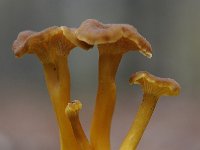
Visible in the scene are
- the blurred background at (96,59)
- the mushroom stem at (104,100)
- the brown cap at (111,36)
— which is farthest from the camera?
the blurred background at (96,59)

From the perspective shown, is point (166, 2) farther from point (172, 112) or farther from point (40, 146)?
point (40, 146)

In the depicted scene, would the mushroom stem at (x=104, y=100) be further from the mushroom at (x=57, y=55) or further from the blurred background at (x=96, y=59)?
the blurred background at (x=96, y=59)

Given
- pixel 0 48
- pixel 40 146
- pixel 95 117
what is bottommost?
pixel 40 146

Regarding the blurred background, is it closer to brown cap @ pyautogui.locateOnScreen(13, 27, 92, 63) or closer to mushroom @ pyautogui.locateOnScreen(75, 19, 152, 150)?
mushroom @ pyautogui.locateOnScreen(75, 19, 152, 150)

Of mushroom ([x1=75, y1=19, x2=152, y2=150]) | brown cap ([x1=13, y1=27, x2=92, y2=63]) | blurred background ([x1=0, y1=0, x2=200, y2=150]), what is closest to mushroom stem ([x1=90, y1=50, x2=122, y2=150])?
mushroom ([x1=75, y1=19, x2=152, y2=150])

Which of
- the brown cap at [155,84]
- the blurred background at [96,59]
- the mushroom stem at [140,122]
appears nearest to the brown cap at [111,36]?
the brown cap at [155,84]

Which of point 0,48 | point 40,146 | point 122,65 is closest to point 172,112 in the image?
point 122,65

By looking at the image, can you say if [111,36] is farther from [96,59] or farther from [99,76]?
[96,59]

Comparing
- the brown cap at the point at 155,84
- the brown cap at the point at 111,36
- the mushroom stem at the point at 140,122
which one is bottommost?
the mushroom stem at the point at 140,122
